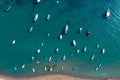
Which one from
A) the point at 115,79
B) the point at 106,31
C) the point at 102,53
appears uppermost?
the point at 106,31

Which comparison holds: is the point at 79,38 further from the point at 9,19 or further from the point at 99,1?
the point at 9,19

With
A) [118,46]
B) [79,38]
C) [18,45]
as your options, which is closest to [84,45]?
[79,38]

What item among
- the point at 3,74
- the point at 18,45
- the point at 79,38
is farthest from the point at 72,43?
the point at 3,74

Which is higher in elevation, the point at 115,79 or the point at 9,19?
the point at 9,19

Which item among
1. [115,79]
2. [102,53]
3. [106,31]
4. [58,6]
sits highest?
[58,6]

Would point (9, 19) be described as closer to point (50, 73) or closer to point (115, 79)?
point (50, 73)

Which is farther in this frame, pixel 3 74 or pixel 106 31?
pixel 106 31
